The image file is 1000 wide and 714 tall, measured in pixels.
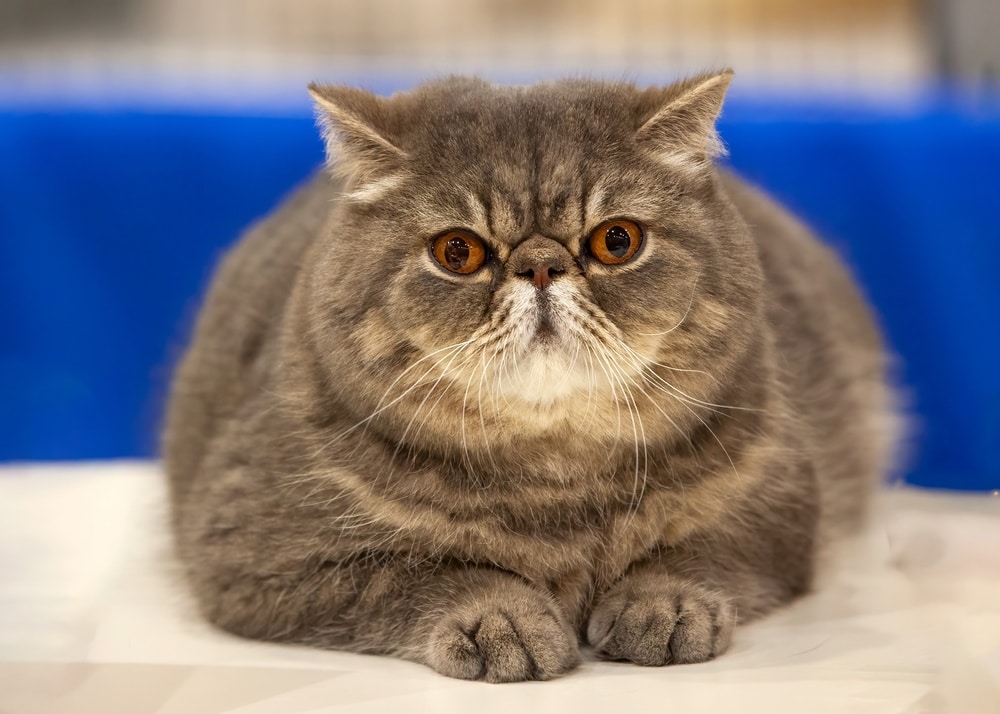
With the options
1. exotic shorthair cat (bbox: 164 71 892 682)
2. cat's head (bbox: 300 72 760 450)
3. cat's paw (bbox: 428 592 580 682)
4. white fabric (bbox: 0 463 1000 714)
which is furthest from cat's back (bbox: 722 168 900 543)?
cat's paw (bbox: 428 592 580 682)

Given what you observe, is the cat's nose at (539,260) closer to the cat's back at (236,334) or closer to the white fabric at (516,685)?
Answer: the white fabric at (516,685)

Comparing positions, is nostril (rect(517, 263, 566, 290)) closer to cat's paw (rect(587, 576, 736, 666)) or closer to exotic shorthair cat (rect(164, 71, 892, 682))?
exotic shorthair cat (rect(164, 71, 892, 682))

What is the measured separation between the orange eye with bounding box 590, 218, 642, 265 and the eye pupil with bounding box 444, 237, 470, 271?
0.20 metres

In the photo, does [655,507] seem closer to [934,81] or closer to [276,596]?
[276,596]

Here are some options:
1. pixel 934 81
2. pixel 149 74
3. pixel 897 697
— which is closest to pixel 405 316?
pixel 897 697

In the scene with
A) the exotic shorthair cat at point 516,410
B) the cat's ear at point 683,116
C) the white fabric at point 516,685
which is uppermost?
the cat's ear at point 683,116

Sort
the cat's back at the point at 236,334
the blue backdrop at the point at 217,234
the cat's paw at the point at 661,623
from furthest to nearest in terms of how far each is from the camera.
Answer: the blue backdrop at the point at 217,234, the cat's back at the point at 236,334, the cat's paw at the point at 661,623

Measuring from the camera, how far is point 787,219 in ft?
10.3

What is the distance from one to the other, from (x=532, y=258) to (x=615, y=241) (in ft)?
0.56

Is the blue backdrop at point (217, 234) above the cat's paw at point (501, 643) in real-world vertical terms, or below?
above

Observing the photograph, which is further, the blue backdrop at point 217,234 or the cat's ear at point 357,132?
the blue backdrop at point 217,234

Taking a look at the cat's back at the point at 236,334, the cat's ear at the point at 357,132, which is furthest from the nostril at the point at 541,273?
the cat's back at the point at 236,334

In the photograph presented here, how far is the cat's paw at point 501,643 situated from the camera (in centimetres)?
178

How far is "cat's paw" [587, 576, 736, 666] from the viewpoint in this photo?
187 cm
